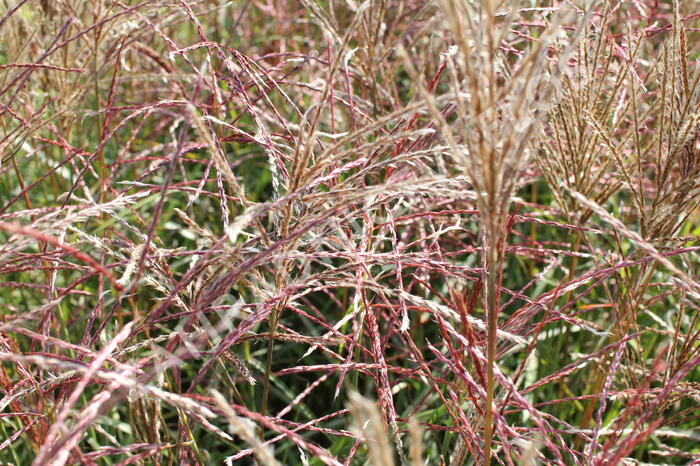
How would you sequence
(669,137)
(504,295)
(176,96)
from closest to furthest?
(669,137), (504,295), (176,96)

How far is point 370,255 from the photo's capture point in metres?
1.10

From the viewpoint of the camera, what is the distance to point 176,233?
8.18 ft

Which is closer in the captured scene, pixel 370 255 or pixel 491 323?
pixel 491 323

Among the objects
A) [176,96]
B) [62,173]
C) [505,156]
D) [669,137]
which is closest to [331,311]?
[176,96]

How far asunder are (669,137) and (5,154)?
134cm

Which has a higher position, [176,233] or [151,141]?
[151,141]

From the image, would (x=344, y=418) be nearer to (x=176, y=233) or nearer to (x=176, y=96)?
(x=176, y=233)

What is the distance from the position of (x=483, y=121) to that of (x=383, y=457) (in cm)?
38

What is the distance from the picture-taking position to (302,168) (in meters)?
0.99

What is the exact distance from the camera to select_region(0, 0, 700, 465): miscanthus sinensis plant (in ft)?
2.95

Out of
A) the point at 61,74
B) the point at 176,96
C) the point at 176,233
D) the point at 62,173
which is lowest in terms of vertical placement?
the point at 176,233

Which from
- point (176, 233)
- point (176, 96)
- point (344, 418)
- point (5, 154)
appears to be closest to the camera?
point (5, 154)

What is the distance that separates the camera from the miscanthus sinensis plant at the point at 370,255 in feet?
2.95

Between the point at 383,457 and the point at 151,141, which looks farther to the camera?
the point at 151,141
